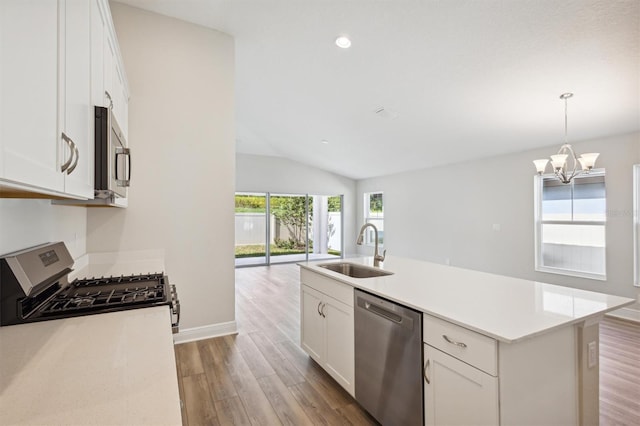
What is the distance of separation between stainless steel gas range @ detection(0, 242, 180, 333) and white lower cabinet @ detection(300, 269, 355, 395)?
1066 millimetres

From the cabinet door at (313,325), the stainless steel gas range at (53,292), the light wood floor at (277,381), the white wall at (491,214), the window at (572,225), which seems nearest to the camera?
the stainless steel gas range at (53,292)

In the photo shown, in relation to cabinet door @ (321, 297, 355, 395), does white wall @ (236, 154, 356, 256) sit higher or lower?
higher

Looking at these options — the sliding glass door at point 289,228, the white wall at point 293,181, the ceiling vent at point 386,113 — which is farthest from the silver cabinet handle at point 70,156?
the sliding glass door at point 289,228

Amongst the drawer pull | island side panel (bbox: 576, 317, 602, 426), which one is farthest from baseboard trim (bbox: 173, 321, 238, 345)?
island side panel (bbox: 576, 317, 602, 426)

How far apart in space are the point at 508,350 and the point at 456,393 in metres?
0.33

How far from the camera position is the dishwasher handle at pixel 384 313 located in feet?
5.27

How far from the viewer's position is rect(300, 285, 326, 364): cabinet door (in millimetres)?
2428

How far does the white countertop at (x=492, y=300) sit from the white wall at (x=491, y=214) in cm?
322

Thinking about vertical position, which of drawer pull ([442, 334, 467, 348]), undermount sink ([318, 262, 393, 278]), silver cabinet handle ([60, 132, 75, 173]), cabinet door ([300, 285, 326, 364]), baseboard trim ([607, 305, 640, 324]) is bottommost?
baseboard trim ([607, 305, 640, 324])

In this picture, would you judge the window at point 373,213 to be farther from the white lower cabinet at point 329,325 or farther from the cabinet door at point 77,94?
the cabinet door at point 77,94

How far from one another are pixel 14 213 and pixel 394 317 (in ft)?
6.11

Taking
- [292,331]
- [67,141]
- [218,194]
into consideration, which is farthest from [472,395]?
[218,194]

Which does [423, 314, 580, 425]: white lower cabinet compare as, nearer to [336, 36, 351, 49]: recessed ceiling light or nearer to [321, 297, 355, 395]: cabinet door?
[321, 297, 355, 395]: cabinet door

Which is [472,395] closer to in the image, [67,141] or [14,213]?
[67,141]
